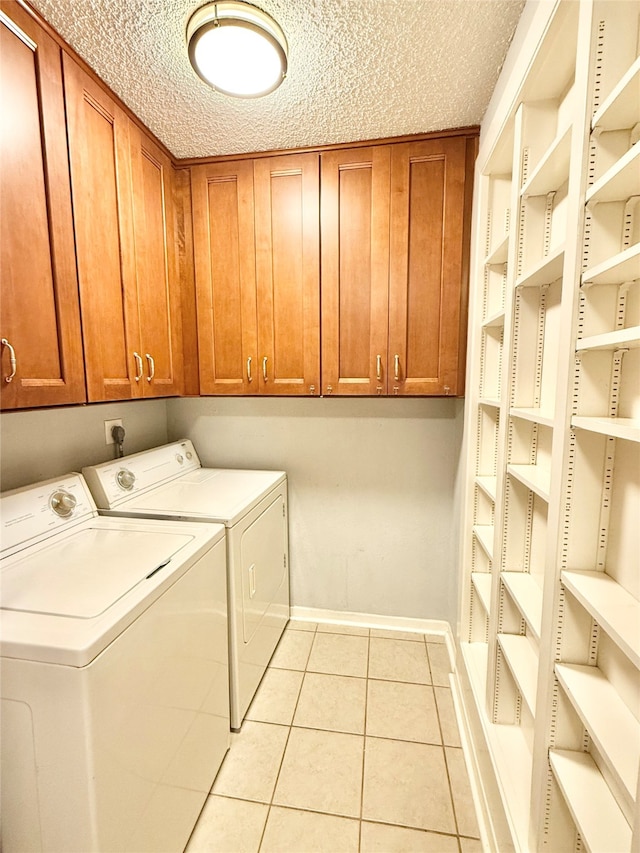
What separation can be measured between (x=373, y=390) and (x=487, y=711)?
51.6 inches

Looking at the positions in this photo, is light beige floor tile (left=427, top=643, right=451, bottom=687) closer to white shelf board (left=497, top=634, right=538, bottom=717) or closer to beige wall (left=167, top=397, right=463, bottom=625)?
beige wall (left=167, top=397, right=463, bottom=625)

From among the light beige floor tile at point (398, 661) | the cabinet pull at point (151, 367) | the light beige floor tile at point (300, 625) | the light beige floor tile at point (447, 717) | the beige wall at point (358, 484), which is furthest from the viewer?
the light beige floor tile at point (300, 625)

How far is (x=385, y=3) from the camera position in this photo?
1091 mm

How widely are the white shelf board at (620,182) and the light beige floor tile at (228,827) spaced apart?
197 centimetres

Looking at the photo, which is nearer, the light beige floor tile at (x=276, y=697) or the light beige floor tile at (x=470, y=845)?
the light beige floor tile at (x=470, y=845)

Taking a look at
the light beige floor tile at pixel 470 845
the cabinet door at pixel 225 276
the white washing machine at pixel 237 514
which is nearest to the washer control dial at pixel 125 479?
the white washing machine at pixel 237 514

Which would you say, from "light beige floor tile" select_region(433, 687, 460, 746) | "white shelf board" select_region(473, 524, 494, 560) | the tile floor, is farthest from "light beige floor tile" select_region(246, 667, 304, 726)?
"white shelf board" select_region(473, 524, 494, 560)

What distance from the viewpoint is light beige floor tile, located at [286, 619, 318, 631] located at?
2309 mm

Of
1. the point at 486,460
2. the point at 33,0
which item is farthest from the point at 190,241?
the point at 486,460

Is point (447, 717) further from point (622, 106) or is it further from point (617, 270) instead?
point (622, 106)

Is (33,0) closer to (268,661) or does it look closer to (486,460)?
(486,460)

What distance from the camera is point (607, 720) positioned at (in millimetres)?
733

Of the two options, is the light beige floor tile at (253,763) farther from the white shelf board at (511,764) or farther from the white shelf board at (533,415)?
the white shelf board at (533,415)

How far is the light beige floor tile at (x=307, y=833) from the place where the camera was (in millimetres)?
1218
